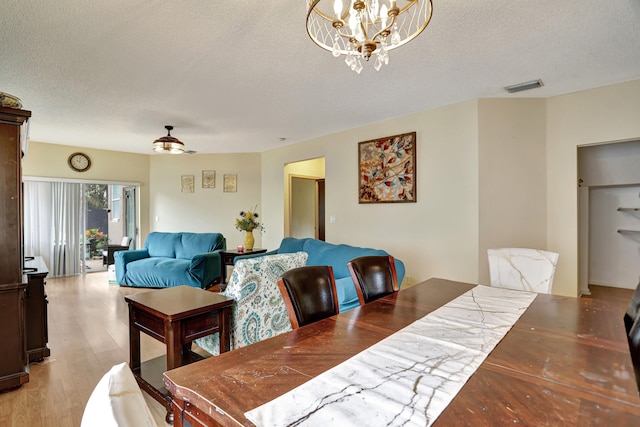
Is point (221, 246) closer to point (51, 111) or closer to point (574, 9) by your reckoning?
point (51, 111)

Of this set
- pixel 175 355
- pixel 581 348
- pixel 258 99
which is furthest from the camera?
pixel 258 99

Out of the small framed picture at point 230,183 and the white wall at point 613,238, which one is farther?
the small framed picture at point 230,183

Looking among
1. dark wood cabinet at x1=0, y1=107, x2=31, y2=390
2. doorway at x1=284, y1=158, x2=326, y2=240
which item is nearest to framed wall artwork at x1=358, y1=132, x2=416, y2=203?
doorway at x1=284, y1=158, x2=326, y2=240

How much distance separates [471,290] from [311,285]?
1029mm

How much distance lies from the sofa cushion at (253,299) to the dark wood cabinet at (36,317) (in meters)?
1.44

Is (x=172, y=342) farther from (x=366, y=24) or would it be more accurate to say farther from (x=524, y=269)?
(x=524, y=269)

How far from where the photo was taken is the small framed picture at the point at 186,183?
6637 mm

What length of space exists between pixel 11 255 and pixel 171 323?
135 cm

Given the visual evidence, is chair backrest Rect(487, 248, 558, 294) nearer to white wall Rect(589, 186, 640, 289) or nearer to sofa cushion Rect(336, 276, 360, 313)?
sofa cushion Rect(336, 276, 360, 313)

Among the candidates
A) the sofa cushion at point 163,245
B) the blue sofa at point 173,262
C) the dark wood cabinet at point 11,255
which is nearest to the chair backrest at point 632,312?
the dark wood cabinet at point 11,255

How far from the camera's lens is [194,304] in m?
2.00

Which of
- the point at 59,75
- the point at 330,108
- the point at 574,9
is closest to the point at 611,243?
the point at 574,9

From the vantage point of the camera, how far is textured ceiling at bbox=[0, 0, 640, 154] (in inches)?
78.5

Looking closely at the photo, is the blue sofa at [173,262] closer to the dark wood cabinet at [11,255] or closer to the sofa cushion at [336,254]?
the sofa cushion at [336,254]
